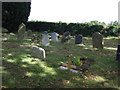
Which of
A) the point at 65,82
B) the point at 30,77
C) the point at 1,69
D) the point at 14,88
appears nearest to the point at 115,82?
the point at 65,82

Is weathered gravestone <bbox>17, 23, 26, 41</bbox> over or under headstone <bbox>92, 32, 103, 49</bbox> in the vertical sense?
over

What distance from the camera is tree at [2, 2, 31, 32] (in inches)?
1003

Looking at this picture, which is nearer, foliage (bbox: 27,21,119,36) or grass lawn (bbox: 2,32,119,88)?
grass lawn (bbox: 2,32,119,88)

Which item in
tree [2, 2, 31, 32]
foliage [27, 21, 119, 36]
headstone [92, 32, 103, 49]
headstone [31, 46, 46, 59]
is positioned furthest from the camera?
foliage [27, 21, 119, 36]

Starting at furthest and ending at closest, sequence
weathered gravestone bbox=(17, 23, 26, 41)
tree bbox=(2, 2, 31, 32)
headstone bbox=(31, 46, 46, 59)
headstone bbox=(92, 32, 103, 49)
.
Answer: tree bbox=(2, 2, 31, 32) → weathered gravestone bbox=(17, 23, 26, 41) → headstone bbox=(92, 32, 103, 49) → headstone bbox=(31, 46, 46, 59)

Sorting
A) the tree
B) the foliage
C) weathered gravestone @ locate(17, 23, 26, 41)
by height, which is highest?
the tree

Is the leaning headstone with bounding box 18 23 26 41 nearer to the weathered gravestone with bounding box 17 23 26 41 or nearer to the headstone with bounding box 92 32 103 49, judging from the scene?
the weathered gravestone with bounding box 17 23 26 41

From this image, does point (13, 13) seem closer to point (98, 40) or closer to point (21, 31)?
point (21, 31)

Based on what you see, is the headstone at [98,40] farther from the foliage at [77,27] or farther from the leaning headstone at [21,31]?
the foliage at [77,27]

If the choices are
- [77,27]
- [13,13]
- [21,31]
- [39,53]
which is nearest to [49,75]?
[39,53]

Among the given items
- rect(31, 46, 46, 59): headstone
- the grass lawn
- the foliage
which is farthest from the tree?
the grass lawn

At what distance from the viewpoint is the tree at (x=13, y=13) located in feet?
83.6

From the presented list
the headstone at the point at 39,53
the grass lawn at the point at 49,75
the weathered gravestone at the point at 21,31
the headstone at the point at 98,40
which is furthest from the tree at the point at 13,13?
the grass lawn at the point at 49,75

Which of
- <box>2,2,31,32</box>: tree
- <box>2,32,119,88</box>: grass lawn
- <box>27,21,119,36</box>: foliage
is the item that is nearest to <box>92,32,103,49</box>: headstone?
<box>2,32,119,88</box>: grass lawn
